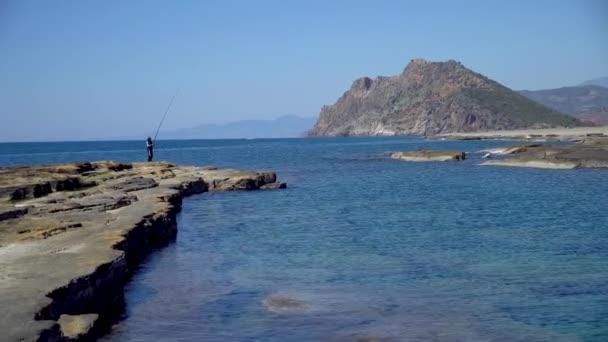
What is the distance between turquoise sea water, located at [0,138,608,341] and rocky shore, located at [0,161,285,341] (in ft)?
2.81

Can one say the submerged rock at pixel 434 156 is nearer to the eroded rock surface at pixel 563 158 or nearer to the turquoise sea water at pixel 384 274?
the eroded rock surface at pixel 563 158

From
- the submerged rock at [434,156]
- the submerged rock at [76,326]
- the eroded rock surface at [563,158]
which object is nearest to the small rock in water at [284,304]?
the submerged rock at [76,326]

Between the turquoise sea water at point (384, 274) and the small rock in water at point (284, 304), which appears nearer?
the turquoise sea water at point (384, 274)

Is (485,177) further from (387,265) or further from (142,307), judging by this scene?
(142,307)

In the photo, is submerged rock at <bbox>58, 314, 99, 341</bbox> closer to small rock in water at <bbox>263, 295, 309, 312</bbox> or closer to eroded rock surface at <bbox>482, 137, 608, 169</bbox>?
small rock in water at <bbox>263, 295, 309, 312</bbox>

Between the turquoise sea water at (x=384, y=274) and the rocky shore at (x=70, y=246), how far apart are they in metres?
0.86

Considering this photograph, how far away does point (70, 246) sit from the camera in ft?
57.9

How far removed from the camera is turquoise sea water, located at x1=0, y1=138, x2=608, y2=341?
13578mm

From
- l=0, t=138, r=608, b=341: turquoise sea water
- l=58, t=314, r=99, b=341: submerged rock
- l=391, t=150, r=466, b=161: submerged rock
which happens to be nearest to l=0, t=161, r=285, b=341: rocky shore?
l=58, t=314, r=99, b=341: submerged rock

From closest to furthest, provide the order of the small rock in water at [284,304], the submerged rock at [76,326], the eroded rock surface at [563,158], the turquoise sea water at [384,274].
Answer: the submerged rock at [76,326], the turquoise sea water at [384,274], the small rock in water at [284,304], the eroded rock surface at [563,158]

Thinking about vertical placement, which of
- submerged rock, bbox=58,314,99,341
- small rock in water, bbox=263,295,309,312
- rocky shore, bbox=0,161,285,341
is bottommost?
small rock in water, bbox=263,295,309,312

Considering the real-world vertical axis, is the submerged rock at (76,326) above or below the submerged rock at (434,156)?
below

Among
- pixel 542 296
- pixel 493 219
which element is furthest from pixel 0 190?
pixel 542 296

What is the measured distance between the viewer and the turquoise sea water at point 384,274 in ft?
44.5
